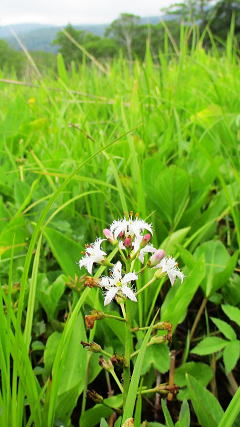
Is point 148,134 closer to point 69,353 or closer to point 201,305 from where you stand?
point 201,305

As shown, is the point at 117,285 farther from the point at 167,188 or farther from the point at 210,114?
the point at 210,114

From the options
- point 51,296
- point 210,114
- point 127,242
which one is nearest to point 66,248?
point 51,296

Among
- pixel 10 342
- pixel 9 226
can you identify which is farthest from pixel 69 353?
pixel 9 226

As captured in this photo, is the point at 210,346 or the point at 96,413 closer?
the point at 96,413

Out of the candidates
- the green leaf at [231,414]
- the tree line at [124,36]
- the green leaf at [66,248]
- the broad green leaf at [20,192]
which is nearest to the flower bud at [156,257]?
the green leaf at [231,414]

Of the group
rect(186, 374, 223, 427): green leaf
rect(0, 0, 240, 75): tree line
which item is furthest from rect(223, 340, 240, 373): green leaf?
rect(0, 0, 240, 75): tree line

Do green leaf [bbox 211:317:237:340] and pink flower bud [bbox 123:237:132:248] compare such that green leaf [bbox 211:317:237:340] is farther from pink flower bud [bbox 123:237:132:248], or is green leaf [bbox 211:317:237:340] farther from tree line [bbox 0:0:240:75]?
tree line [bbox 0:0:240:75]

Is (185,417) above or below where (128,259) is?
below
